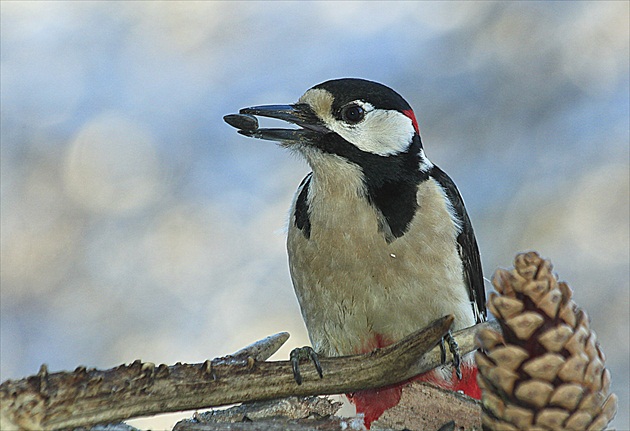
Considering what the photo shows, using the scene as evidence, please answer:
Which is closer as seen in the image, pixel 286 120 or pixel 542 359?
pixel 542 359

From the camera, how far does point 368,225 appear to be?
140cm

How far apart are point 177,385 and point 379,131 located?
771mm

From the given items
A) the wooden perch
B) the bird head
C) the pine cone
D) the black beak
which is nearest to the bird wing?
the bird head

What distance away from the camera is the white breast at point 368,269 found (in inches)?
55.4

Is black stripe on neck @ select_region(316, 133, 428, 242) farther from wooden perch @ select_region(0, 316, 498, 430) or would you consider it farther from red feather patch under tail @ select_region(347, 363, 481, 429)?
wooden perch @ select_region(0, 316, 498, 430)

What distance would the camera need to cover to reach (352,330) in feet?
4.86

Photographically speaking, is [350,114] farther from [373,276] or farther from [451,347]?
[451,347]

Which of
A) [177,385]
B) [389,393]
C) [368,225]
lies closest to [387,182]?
[368,225]

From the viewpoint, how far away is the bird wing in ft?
5.15

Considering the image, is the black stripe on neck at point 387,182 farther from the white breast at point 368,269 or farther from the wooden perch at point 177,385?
the wooden perch at point 177,385

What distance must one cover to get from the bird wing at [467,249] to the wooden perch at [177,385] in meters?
0.72

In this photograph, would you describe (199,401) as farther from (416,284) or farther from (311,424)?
(416,284)

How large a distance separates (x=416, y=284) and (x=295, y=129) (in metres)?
0.35

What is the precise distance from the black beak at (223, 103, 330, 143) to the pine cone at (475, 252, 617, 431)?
706 millimetres
